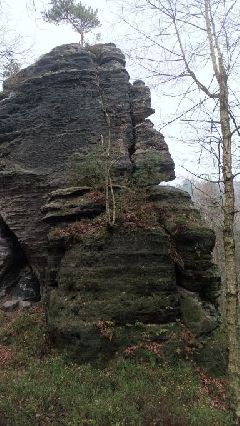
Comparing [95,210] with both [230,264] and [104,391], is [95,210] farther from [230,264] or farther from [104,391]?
[230,264]

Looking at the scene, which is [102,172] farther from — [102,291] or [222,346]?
[222,346]

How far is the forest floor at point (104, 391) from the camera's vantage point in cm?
857

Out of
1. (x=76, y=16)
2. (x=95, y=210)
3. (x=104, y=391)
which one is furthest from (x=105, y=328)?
(x=76, y=16)

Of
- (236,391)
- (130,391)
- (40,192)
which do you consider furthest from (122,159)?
(236,391)

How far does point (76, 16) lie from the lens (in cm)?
2766

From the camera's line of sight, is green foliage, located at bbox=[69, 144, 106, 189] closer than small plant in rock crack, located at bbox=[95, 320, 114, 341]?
No

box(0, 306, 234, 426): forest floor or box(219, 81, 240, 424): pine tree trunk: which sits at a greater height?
box(219, 81, 240, 424): pine tree trunk

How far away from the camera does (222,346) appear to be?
40.6ft

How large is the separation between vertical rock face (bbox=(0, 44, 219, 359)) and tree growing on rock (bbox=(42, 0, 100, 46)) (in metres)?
6.67

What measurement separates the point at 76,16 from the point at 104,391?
82.7 feet

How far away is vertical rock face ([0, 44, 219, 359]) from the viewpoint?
1237 cm

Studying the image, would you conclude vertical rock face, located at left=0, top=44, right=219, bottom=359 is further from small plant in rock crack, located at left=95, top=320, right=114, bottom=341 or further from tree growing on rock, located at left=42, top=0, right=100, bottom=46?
tree growing on rock, located at left=42, top=0, right=100, bottom=46

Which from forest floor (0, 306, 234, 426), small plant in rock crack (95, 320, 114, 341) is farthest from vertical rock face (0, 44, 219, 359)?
forest floor (0, 306, 234, 426)

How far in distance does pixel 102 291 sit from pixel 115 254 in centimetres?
126
